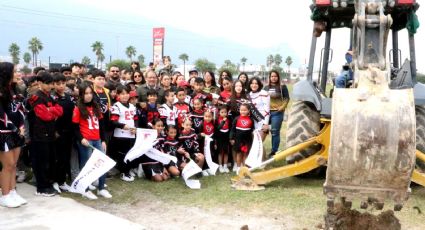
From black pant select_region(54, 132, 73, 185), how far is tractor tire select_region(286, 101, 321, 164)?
9.71 feet

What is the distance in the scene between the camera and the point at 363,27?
452cm

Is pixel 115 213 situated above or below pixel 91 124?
below

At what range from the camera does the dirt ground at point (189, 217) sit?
199 inches

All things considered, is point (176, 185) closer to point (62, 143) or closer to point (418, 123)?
point (62, 143)

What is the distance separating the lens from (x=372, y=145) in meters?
3.62

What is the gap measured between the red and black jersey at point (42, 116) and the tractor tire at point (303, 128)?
3156 millimetres

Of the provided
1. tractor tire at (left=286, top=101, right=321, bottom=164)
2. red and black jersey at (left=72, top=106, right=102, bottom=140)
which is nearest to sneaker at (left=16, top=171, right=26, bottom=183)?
red and black jersey at (left=72, top=106, right=102, bottom=140)

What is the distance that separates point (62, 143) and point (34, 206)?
111 cm

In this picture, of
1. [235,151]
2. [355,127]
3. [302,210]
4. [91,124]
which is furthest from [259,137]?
[355,127]

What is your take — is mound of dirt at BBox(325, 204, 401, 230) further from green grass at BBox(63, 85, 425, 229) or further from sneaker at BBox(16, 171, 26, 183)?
sneaker at BBox(16, 171, 26, 183)

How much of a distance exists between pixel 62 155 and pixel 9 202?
1.14 m

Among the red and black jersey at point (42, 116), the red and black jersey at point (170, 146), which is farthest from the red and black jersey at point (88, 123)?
the red and black jersey at point (170, 146)

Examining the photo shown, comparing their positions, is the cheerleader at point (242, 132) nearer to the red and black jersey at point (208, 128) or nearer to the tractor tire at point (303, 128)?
the red and black jersey at point (208, 128)

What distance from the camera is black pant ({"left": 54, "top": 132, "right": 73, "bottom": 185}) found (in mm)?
6262
